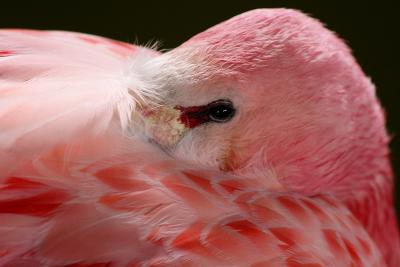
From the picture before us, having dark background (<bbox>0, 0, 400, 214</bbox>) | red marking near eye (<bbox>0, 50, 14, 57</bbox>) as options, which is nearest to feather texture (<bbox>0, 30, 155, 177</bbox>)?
red marking near eye (<bbox>0, 50, 14, 57</bbox>)

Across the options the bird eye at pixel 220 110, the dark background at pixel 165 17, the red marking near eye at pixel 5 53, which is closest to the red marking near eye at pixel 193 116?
the bird eye at pixel 220 110

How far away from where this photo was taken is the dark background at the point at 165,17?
5.75 ft

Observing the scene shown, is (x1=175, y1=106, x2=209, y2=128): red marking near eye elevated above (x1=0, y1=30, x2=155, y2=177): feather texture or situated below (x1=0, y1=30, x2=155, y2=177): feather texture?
below

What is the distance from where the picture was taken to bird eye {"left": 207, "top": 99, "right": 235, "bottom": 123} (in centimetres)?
77

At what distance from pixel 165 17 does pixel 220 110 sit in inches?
40.8

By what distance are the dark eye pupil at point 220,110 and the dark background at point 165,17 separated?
3.16 ft

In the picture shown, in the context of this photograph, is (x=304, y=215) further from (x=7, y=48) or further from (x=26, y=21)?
(x=26, y=21)

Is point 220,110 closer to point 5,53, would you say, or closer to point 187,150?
point 187,150

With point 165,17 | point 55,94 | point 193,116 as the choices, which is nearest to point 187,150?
point 193,116

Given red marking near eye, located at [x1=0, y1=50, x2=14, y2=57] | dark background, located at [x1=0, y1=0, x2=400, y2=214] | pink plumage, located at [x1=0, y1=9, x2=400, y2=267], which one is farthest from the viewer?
dark background, located at [x1=0, y1=0, x2=400, y2=214]

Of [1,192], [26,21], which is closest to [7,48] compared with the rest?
[1,192]

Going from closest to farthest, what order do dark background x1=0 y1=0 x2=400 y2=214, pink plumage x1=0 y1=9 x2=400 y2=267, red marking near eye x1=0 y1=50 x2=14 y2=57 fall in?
pink plumage x1=0 y1=9 x2=400 y2=267 < red marking near eye x1=0 y1=50 x2=14 y2=57 < dark background x1=0 y1=0 x2=400 y2=214

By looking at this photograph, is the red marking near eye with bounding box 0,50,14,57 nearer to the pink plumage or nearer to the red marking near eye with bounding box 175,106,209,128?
the pink plumage

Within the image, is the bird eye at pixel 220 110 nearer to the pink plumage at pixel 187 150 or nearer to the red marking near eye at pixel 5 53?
the pink plumage at pixel 187 150
